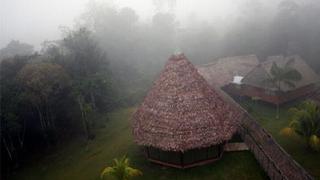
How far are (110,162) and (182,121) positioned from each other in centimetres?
713

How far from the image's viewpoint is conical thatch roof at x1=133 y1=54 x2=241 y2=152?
19781 mm

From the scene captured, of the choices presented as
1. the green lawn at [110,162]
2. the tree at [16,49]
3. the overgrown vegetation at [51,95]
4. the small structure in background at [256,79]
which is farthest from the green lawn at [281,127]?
the tree at [16,49]

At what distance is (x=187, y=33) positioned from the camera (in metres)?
55.8

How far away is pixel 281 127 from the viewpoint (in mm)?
27547

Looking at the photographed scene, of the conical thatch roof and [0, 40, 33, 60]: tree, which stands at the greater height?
[0, 40, 33, 60]: tree

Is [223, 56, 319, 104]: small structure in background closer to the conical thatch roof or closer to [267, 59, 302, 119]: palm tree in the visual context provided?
[267, 59, 302, 119]: palm tree

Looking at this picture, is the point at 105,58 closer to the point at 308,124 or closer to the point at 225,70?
the point at 225,70

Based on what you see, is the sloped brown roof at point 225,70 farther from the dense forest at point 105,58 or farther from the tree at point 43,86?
the tree at point 43,86

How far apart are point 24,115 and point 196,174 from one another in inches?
672

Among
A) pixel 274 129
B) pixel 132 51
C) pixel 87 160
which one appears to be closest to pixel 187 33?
pixel 132 51

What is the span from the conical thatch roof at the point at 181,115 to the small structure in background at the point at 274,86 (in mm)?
10719

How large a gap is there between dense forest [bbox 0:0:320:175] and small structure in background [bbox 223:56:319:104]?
35.8 feet

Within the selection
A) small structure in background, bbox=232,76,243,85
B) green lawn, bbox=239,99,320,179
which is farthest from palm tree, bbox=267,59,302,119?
small structure in background, bbox=232,76,243,85

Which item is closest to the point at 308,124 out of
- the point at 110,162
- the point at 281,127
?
the point at 281,127
